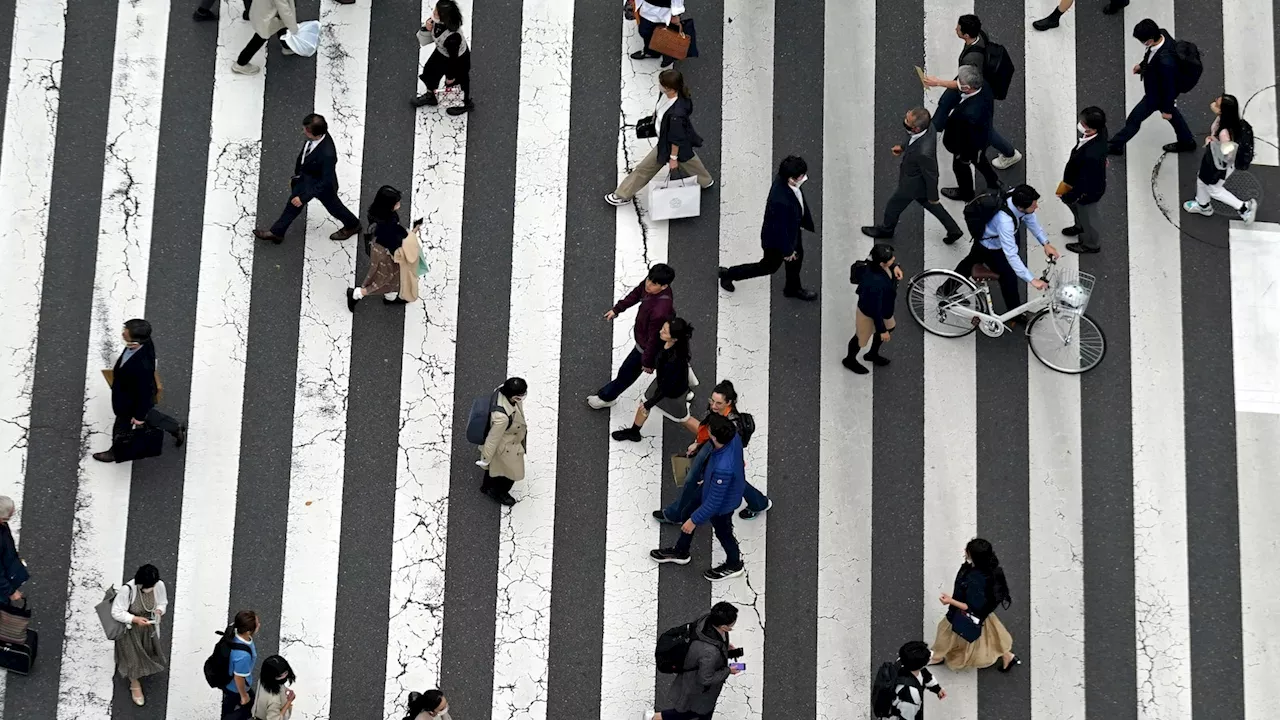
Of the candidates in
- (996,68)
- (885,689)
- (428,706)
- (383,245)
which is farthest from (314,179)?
(885,689)

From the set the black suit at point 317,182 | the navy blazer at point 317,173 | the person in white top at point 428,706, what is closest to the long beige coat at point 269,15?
the black suit at point 317,182

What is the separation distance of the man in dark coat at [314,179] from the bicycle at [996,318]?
16.9 feet

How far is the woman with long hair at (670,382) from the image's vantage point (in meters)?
12.9

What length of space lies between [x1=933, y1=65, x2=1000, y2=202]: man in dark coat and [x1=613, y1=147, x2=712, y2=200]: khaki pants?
2.18 metres

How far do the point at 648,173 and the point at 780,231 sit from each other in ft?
4.80

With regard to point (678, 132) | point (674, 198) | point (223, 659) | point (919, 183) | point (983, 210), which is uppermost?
point (678, 132)

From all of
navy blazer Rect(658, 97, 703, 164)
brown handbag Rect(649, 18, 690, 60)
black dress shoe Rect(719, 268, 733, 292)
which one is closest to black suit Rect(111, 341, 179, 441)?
navy blazer Rect(658, 97, 703, 164)

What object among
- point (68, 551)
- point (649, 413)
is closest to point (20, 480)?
point (68, 551)

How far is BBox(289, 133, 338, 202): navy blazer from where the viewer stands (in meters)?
13.6

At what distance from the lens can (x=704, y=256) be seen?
14602 millimetres

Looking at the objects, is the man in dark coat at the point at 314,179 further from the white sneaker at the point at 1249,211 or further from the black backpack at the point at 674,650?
Result: the white sneaker at the point at 1249,211

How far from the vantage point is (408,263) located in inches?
536

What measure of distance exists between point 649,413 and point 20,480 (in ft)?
17.2

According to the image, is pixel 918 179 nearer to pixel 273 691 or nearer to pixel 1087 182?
pixel 1087 182
